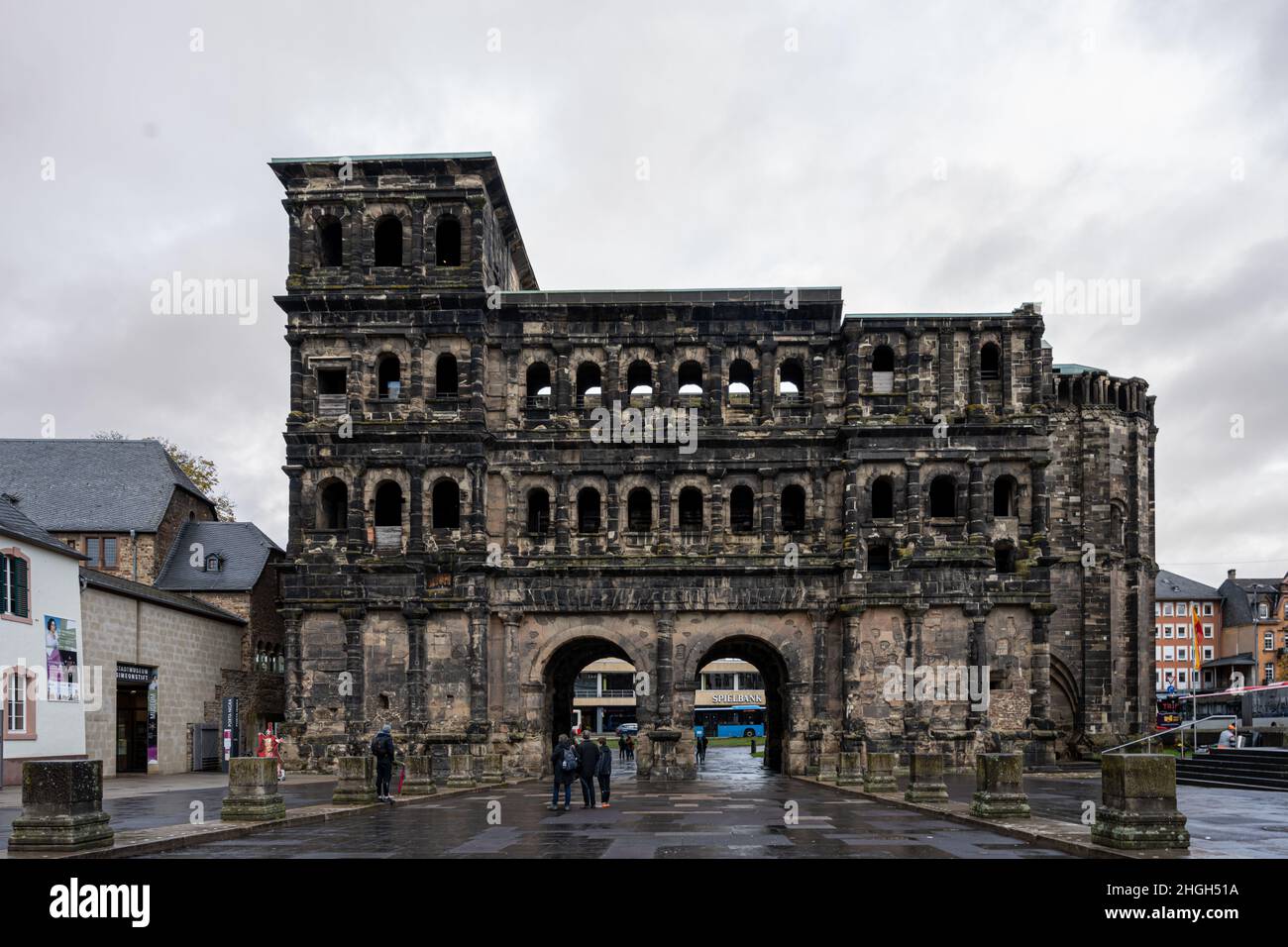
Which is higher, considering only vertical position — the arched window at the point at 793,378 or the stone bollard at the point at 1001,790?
the arched window at the point at 793,378

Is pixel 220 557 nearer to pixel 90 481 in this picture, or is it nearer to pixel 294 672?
pixel 90 481

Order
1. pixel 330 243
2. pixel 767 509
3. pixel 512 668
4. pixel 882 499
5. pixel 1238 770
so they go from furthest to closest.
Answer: pixel 330 243 → pixel 882 499 → pixel 767 509 → pixel 512 668 → pixel 1238 770

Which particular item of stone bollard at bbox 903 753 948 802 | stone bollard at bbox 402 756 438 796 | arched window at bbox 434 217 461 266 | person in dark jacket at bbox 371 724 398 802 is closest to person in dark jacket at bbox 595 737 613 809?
person in dark jacket at bbox 371 724 398 802

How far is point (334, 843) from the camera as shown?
60.8 ft

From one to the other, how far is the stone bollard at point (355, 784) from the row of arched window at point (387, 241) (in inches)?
877

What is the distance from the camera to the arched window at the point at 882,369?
43.6 meters

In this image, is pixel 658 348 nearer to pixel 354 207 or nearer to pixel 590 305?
pixel 590 305

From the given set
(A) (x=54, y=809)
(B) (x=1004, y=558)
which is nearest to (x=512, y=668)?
(B) (x=1004, y=558)

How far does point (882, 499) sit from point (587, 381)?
11755mm

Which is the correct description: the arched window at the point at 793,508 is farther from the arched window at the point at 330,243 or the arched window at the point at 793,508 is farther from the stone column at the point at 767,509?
the arched window at the point at 330,243

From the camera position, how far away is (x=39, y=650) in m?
34.0

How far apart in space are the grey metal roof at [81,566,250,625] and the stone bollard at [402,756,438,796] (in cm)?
1369

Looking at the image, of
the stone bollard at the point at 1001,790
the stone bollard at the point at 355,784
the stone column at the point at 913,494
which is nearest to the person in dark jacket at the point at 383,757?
the stone bollard at the point at 355,784
